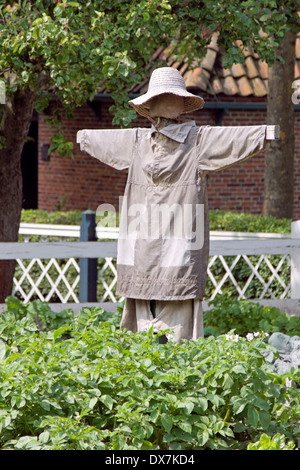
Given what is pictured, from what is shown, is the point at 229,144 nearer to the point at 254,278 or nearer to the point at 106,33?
the point at 106,33

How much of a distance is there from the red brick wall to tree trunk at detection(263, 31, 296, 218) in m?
1.74

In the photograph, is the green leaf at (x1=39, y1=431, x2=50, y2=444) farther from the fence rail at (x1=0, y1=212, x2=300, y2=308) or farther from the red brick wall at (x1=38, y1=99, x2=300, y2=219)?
the red brick wall at (x1=38, y1=99, x2=300, y2=219)

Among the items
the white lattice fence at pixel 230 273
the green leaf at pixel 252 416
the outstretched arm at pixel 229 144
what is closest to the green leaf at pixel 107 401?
the green leaf at pixel 252 416

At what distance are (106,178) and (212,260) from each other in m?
4.86

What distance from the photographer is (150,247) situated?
445 centimetres

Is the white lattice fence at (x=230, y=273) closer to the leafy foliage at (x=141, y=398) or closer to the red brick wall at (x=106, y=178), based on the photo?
the red brick wall at (x=106, y=178)

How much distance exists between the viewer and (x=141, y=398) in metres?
3.42

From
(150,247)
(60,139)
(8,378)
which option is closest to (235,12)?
(60,139)

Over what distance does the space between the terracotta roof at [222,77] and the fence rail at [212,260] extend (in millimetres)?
3079

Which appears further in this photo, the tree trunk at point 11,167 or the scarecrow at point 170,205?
the tree trunk at point 11,167

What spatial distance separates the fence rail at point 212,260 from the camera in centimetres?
639

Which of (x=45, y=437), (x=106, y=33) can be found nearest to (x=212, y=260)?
(x=106, y=33)

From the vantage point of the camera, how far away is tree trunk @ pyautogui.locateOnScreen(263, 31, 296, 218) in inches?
395
